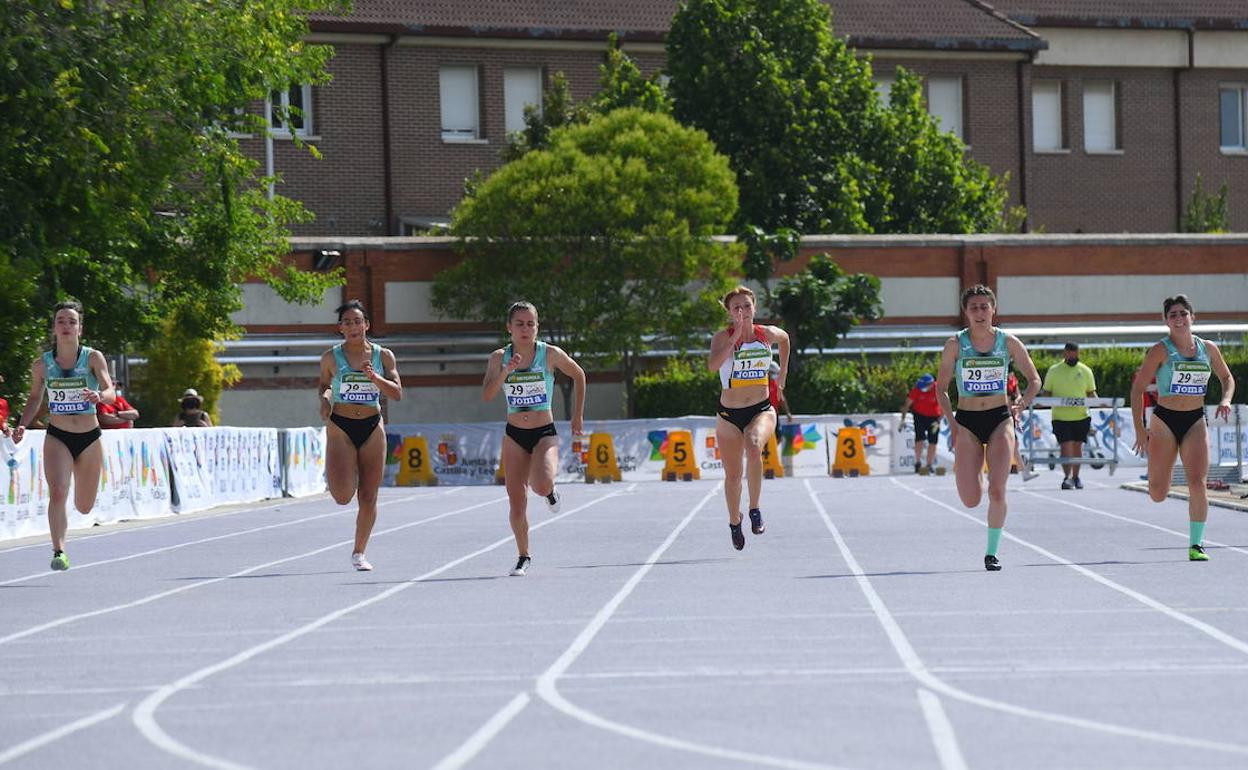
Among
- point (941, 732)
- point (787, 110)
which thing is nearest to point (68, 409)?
point (941, 732)

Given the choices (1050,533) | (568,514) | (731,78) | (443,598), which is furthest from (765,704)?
(731,78)

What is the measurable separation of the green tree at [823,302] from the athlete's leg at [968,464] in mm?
28685

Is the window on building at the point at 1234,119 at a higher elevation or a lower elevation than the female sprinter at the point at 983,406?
higher

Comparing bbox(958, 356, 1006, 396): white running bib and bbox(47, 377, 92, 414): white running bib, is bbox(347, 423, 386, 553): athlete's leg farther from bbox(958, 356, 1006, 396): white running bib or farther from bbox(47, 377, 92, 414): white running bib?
bbox(958, 356, 1006, 396): white running bib

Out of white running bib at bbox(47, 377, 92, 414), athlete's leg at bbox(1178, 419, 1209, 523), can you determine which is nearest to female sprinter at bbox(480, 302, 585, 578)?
white running bib at bbox(47, 377, 92, 414)

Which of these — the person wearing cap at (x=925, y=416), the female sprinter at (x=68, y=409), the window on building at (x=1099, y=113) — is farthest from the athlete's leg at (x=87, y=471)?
the window on building at (x=1099, y=113)

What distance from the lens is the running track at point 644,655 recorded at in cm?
719

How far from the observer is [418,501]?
1145 inches

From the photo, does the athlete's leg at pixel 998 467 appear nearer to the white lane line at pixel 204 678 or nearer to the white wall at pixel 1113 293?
the white lane line at pixel 204 678

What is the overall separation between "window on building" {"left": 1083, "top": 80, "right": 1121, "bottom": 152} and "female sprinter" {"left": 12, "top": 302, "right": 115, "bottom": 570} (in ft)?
149

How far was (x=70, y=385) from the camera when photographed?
15.5 m

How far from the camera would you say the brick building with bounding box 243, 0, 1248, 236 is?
166 ft

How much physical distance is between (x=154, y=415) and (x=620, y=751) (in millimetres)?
32149

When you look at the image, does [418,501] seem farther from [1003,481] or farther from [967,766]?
[967,766]
